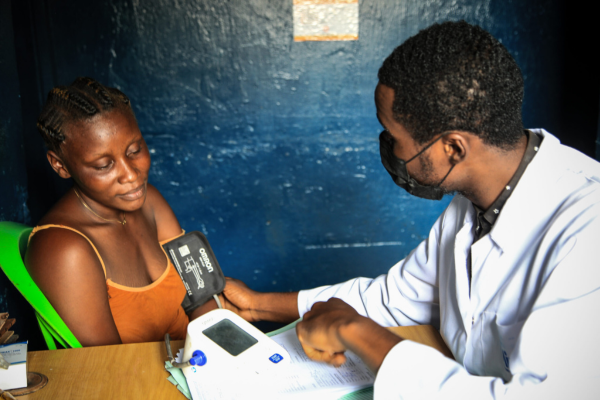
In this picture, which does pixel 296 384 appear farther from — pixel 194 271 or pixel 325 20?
pixel 325 20

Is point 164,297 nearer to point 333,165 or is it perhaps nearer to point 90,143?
point 90,143

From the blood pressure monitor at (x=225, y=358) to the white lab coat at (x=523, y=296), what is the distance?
279 millimetres

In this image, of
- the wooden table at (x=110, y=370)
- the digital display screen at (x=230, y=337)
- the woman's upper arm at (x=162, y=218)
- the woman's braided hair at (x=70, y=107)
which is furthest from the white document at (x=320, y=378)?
the woman's braided hair at (x=70, y=107)

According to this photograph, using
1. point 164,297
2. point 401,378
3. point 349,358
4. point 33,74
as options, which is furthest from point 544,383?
point 33,74

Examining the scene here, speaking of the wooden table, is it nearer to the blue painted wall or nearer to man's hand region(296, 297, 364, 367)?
man's hand region(296, 297, 364, 367)

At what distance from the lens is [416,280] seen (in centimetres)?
156

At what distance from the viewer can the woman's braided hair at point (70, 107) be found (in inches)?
57.0

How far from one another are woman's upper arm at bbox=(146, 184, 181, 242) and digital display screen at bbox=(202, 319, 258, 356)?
0.76 m

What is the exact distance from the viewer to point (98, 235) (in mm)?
1559

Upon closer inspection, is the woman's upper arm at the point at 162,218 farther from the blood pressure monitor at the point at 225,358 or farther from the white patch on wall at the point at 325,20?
the white patch on wall at the point at 325,20

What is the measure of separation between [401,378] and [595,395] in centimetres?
37

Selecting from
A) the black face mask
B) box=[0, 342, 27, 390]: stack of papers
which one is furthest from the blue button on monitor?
the black face mask

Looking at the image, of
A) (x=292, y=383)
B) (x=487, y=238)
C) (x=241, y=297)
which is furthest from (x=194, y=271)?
(x=487, y=238)

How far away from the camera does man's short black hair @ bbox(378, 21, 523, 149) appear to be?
43.0 inches
